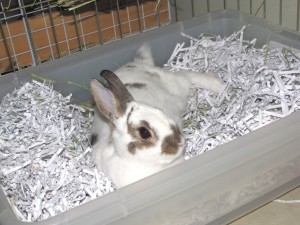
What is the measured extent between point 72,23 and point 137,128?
1.63m

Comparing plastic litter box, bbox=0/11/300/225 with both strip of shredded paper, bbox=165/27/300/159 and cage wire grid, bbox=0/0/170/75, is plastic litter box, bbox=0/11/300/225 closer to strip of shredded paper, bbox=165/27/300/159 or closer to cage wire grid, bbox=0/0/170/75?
strip of shredded paper, bbox=165/27/300/159

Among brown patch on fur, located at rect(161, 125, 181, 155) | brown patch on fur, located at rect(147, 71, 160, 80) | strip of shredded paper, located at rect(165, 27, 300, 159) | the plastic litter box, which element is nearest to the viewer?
the plastic litter box

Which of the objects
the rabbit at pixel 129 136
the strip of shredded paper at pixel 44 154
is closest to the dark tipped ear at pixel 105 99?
the rabbit at pixel 129 136

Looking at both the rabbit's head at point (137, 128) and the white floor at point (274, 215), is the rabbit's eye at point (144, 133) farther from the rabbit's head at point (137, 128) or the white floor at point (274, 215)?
the white floor at point (274, 215)

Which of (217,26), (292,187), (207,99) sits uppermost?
(217,26)

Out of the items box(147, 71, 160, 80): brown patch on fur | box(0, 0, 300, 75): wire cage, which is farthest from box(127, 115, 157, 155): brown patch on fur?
box(0, 0, 300, 75): wire cage

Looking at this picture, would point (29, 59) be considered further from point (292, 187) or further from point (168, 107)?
point (292, 187)

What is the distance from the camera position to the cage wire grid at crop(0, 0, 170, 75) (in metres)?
2.86

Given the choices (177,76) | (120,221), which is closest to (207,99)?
(177,76)

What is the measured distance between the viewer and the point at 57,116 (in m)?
2.04

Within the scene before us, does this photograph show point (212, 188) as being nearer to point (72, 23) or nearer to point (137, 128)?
point (137, 128)

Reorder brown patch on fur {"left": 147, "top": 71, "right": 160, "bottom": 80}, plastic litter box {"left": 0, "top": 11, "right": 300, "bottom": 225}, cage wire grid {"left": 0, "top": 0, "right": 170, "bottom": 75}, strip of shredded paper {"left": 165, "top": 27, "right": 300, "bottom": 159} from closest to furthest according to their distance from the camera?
1. plastic litter box {"left": 0, "top": 11, "right": 300, "bottom": 225}
2. strip of shredded paper {"left": 165, "top": 27, "right": 300, "bottom": 159}
3. brown patch on fur {"left": 147, "top": 71, "right": 160, "bottom": 80}
4. cage wire grid {"left": 0, "top": 0, "right": 170, "bottom": 75}

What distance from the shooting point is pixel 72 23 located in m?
2.99

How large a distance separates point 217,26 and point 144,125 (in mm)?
1226
